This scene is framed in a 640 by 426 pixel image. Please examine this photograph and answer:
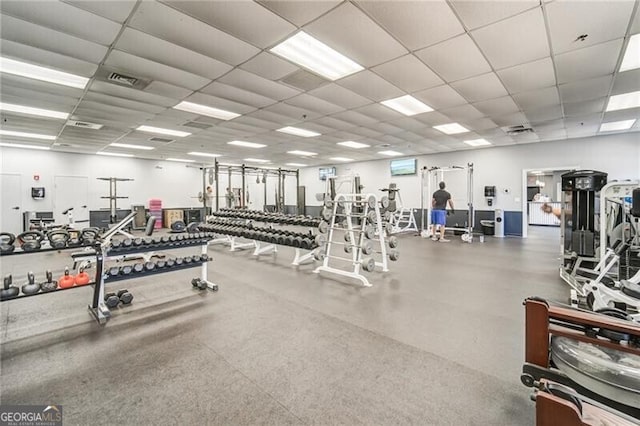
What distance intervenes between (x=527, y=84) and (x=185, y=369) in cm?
531

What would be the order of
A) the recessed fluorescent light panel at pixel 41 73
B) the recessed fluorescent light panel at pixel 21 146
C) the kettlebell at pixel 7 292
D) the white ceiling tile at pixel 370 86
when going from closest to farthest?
the kettlebell at pixel 7 292, the recessed fluorescent light panel at pixel 41 73, the white ceiling tile at pixel 370 86, the recessed fluorescent light panel at pixel 21 146

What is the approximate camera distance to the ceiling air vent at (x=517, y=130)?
20.8 ft

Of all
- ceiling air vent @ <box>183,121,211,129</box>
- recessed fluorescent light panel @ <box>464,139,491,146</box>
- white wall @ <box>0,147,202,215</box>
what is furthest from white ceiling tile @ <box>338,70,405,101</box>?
white wall @ <box>0,147,202,215</box>

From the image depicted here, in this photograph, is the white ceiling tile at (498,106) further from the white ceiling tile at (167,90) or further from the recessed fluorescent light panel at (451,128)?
the white ceiling tile at (167,90)

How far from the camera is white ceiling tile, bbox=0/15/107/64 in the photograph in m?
2.54

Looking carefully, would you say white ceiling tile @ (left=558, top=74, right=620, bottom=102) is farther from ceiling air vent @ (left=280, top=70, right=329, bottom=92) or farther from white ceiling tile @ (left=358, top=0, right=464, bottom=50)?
ceiling air vent @ (left=280, top=70, right=329, bottom=92)

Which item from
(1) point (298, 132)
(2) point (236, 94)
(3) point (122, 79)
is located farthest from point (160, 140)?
(2) point (236, 94)

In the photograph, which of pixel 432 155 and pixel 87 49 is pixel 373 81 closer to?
pixel 87 49

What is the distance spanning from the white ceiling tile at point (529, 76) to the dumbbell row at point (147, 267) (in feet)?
15.3

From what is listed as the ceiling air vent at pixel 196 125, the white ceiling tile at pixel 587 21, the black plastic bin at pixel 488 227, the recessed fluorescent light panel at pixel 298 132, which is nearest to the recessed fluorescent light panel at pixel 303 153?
the recessed fluorescent light panel at pixel 298 132

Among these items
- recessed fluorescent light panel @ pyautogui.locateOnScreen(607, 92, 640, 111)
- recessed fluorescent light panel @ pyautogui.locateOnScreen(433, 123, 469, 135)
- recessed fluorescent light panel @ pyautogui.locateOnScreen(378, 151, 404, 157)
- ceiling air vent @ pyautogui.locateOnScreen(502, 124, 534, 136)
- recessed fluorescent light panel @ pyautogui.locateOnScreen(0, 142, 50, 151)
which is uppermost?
recessed fluorescent light panel @ pyautogui.locateOnScreen(378, 151, 404, 157)

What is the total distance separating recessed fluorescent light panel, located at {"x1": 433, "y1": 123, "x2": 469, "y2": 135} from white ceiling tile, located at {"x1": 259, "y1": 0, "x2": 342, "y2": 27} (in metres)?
4.68

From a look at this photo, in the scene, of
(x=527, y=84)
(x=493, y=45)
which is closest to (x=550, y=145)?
(x=527, y=84)

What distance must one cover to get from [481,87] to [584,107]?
2.45m
